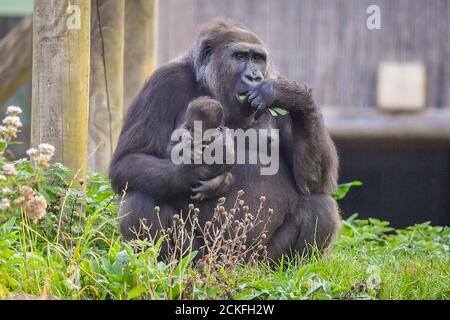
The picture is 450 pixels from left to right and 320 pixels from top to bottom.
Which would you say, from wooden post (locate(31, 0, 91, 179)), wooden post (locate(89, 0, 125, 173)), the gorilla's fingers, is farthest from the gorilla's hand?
wooden post (locate(89, 0, 125, 173))

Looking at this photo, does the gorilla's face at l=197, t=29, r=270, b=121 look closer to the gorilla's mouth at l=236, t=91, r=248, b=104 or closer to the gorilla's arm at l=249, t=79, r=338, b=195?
the gorilla's mouth at l=236, t=91, r=248, b=104

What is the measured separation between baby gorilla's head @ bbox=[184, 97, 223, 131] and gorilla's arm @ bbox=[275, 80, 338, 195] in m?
0.46

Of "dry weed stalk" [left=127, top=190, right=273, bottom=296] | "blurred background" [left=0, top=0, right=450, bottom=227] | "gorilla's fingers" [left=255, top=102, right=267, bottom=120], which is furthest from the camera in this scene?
"blurred background" [left=0, top=0, right=450, bottom=227]

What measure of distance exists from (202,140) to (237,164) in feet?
1.53

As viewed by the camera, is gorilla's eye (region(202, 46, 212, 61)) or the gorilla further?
gorilla's eye (region(202, 46, 212, 61))

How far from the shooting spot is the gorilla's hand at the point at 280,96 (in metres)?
5.88

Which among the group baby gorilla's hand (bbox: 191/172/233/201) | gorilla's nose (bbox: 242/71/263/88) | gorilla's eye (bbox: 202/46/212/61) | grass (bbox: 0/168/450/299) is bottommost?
grass (bbox: 0/168/450/299)

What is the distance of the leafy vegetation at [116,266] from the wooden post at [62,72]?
27 cm

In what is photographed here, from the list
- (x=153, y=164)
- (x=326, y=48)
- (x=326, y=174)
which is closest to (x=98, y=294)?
(x=153, y=164)

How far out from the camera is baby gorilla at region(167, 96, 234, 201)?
5.70 meters

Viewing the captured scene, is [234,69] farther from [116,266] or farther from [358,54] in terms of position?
[358,54]

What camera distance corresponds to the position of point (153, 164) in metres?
5.91
